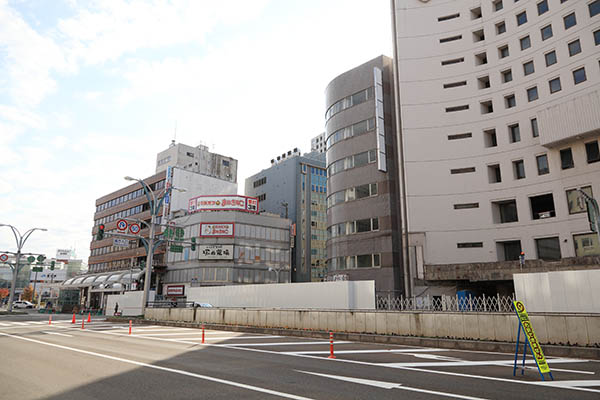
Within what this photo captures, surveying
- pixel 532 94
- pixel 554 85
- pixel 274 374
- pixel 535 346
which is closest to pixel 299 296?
pixel 274 374

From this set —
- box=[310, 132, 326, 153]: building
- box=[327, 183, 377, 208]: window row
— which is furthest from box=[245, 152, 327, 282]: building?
box=[310, 132, 326, 153]: building

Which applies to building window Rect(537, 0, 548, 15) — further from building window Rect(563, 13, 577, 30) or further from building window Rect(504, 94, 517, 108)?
building window Rect(504, 94, 517, 108)

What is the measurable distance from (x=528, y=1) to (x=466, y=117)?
11743mm

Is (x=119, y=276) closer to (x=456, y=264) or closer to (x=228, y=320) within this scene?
(x=228, y=320)

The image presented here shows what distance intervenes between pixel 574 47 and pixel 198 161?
226ft

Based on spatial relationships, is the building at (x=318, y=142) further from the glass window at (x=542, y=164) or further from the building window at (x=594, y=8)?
the building window at (x=594, y=8)

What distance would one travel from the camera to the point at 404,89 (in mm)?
42156

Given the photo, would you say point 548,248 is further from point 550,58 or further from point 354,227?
point 354,227

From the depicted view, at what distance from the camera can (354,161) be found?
4541cm

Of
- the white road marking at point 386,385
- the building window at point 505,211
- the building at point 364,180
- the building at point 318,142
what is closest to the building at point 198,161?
the building at point 364,180

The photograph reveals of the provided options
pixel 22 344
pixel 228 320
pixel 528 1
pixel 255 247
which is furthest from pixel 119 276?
pixel 528 1

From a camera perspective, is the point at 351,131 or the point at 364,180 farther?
the point at 351,131

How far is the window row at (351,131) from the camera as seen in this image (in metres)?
44.5

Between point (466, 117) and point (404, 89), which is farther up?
point (404, 89)
